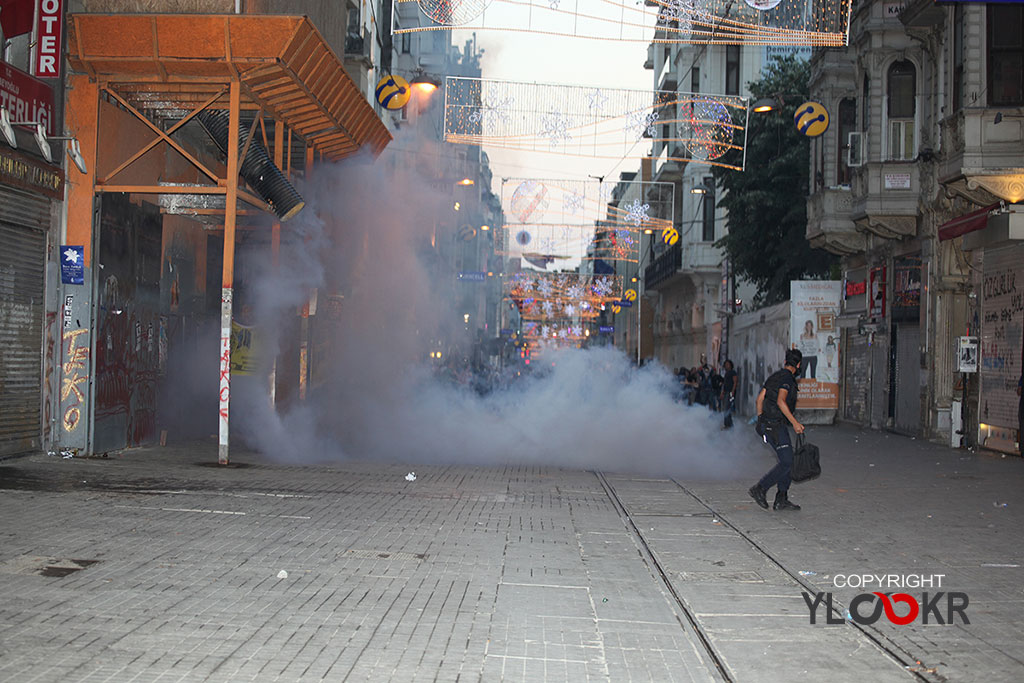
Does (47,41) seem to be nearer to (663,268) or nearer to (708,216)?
(708,216)

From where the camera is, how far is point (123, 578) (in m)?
Answer: 6.01

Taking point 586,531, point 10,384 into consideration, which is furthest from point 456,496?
point 10,384

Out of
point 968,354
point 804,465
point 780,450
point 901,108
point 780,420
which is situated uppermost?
point 901,108

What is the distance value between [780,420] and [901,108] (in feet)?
47.1

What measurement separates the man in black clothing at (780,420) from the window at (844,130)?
16.0 metres

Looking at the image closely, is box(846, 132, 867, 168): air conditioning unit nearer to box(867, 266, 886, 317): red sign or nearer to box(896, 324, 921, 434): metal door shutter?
box(867, 266, 886, 317): red sign

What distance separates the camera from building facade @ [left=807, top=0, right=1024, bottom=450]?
1638 cm

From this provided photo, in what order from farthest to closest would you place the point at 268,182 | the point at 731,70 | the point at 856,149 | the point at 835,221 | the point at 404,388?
the point at 731,70 < the point at 835,221 < the point at 856,149 < the point at 404,388 < the point at 268,182

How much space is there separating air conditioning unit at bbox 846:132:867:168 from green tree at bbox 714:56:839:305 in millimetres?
6118

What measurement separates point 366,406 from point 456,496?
935cm

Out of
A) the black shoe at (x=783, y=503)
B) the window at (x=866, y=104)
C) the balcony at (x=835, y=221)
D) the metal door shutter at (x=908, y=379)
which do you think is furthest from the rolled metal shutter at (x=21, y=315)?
the balcony at (x=835, y=221)

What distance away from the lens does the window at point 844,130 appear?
2469 cm

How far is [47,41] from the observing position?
1230 centimetres

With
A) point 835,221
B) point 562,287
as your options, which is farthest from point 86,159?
point 562,287
